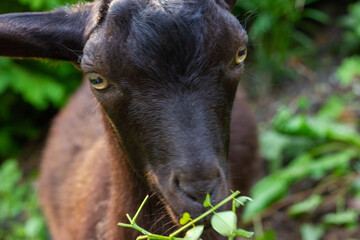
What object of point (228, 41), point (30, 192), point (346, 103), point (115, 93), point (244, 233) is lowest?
point (30, 192)

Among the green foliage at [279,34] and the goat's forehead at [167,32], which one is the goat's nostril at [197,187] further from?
the green foliage at [279,34]

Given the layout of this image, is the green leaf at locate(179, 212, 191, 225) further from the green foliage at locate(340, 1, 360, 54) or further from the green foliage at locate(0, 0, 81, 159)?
the green foliage at locate(340, 1, 360, 54)

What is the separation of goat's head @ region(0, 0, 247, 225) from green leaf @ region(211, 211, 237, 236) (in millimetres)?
134

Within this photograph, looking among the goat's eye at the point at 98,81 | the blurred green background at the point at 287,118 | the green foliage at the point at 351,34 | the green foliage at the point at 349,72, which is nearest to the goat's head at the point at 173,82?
the goat's eye at the point at 98,81

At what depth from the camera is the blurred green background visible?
5719 mm

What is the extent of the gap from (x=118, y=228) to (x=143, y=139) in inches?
38.0

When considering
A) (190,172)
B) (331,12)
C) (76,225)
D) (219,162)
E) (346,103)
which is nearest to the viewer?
(190,172)

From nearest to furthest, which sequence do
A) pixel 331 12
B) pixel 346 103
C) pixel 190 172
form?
1. pixel 190 172
2. pixel 346 103
3. pixel 331 12

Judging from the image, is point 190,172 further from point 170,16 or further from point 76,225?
point 76,225

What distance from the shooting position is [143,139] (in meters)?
3.05

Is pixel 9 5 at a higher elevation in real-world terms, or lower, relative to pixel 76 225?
higher

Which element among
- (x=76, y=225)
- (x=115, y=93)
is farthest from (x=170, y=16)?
(x=76, y=225)

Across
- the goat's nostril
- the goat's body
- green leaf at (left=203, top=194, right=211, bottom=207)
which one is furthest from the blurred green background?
green leaf at (left=203, top=194, right=211, bottom=207)

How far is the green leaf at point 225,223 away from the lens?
262 cm
